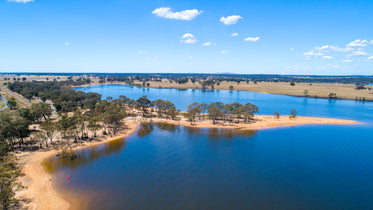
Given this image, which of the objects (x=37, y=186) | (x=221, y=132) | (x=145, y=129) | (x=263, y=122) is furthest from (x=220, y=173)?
(x=263, y=122)

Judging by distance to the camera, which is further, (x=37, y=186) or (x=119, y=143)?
(x=119, y=143)

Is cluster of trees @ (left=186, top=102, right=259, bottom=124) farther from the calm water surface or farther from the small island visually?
the calm water surface

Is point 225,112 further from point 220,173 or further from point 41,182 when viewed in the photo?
point 41,182

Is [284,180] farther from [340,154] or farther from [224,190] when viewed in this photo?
[340,154]

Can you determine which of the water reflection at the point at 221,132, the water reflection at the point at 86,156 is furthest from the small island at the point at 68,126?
the water reflection at the point at 221,132

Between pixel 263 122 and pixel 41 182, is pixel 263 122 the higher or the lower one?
the higher one

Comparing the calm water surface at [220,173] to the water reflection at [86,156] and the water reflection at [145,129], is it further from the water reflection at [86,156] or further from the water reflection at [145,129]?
the water reflection at [145,129]

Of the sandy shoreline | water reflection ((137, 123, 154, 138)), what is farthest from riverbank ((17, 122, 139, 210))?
water reflection ((137, 123, 154, 138))
